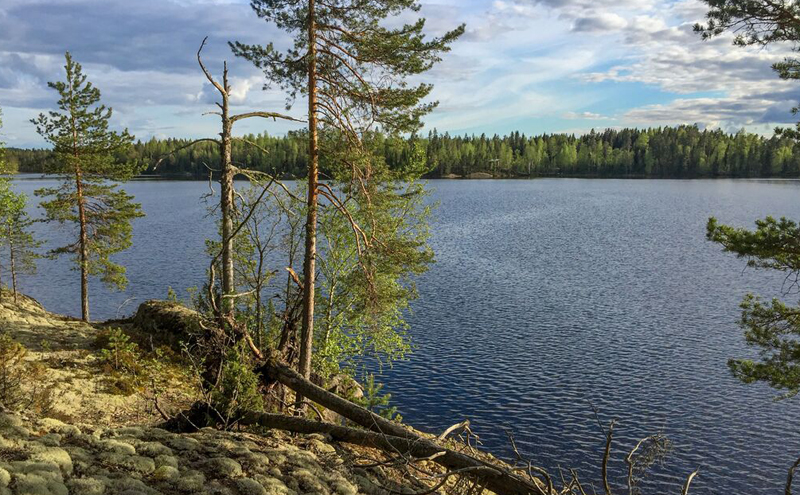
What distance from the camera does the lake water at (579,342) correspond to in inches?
821

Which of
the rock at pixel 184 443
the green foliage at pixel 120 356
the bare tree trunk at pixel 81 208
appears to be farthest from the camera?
the bare tree trunk at pixel 81 208

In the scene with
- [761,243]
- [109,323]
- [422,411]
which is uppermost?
[761,243]

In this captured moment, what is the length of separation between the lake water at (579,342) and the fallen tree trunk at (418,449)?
1219 cm

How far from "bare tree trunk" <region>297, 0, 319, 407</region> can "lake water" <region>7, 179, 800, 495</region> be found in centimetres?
832

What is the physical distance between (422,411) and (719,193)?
105861mm

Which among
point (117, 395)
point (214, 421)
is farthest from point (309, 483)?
point (117, 395)

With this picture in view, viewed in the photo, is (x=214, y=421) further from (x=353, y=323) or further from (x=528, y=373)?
(x=528, y=373)

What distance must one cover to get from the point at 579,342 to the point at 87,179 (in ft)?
88.8

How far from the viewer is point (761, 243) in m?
13.6

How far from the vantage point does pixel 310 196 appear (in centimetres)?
1456

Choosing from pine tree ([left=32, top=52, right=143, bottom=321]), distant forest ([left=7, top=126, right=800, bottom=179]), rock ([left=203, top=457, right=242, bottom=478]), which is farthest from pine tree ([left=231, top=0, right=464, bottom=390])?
distant forest ([left=7, top=126, right=800, bottom=179])

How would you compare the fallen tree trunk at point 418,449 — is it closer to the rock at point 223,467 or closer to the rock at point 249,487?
the rock at point 249,487

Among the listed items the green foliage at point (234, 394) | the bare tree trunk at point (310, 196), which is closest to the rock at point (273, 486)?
the green foliage at point (234, 394)

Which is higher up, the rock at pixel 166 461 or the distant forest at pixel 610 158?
the distant forest at pixel 610 158
